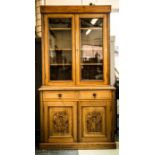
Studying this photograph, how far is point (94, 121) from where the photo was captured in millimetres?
3879

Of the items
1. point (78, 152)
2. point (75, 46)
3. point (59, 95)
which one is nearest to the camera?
point (78, 152)

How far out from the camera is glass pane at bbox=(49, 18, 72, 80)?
4.02 meters

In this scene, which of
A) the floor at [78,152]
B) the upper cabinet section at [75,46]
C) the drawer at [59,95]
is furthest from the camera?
the upper cabinet section at [75,46]

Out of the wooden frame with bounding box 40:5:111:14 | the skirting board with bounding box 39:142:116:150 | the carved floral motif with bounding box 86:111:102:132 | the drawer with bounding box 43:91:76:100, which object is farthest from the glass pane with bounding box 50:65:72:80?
the skirting board with bounding box 39:142:116:150

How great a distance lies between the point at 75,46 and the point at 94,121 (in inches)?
44.7

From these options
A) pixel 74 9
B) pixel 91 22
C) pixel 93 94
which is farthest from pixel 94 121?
pixel 74 9

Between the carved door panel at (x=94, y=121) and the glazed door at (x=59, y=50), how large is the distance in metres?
0.45

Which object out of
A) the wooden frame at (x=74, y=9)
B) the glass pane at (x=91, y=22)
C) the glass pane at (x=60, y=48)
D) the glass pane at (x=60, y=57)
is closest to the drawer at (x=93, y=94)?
the glass pane at (x=60, y=48)

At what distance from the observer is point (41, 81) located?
14.1 feet

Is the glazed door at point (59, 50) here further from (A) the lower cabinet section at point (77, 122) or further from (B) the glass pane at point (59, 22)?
(A) the lower cabinet section at point (77, 122)

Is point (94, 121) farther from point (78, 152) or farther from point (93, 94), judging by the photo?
point (78, 152)

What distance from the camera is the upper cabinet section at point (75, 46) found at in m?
3.96

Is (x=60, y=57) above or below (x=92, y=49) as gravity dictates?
below

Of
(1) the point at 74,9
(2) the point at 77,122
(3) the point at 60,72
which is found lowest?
(2) the point at 77,122
